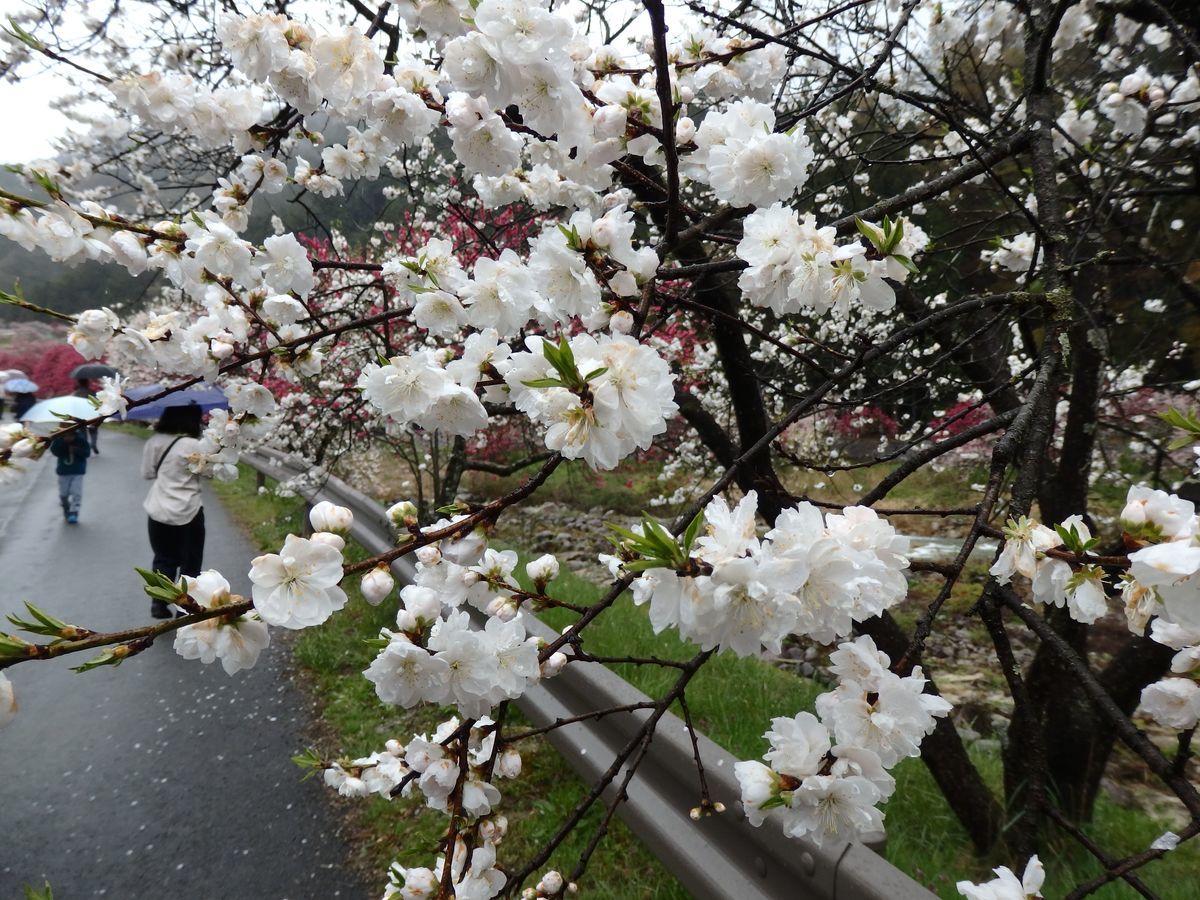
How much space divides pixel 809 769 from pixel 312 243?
772 centimetres

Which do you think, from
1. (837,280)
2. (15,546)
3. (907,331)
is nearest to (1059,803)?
(907,331)

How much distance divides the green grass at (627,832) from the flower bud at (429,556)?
0.57 metres

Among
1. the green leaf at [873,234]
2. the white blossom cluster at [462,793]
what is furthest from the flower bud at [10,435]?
the green leaf at [873,234]

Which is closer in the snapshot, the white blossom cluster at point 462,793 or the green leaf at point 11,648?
the green leaf at point 11,648

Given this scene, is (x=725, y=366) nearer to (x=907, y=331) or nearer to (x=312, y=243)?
(x=907, y=331)

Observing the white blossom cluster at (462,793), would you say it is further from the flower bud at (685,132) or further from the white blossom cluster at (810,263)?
the flower bud at (685,132)

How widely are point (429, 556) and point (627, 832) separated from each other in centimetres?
200

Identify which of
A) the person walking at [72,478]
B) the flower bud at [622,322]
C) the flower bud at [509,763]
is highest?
the flower bud at [622,322]

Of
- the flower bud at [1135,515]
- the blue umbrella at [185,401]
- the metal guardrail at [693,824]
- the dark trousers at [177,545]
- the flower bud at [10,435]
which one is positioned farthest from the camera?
the dark trousers at [177,545]

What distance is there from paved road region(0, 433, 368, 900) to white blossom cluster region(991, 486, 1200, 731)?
2.70 m

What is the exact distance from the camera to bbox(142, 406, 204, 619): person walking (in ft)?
17.9

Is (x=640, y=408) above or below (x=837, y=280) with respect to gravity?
below

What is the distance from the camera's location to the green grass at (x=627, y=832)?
7.44 ft

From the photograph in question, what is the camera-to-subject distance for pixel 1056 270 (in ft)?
4.34
